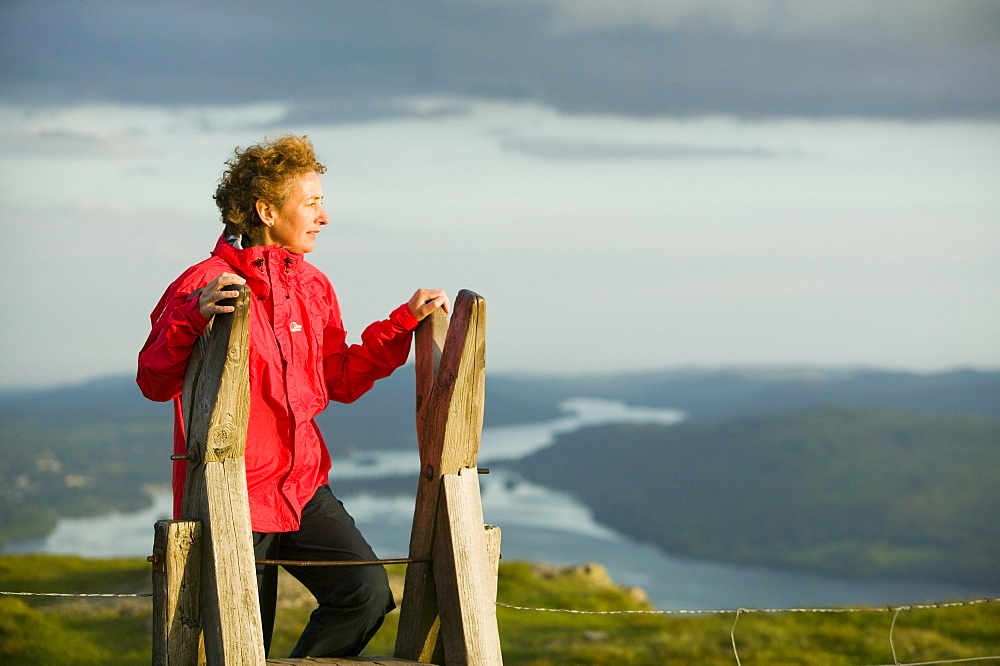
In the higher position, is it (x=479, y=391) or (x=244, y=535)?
(x=479, y=391)

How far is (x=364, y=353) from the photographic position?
492 cm

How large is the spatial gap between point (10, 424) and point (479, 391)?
459 feet

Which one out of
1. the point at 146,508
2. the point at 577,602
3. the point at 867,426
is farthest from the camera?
the point at 867,426

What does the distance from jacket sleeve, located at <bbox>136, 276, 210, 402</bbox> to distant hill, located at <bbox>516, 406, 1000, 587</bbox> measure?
104m

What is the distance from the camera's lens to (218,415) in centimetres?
406

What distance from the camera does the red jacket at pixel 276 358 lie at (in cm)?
423

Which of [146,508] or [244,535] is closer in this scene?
[244,535]

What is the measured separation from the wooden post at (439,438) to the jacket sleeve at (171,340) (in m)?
1.10

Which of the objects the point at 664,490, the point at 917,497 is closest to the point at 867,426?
the point at 917,497

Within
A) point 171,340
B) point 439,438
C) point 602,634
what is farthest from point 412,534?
point 602,634

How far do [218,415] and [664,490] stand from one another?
124 m

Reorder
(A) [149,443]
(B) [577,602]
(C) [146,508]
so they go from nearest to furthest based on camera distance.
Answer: (B) [577,602]
(C) [146,508]
(A) [149,443]

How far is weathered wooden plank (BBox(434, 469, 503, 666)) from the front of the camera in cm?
445

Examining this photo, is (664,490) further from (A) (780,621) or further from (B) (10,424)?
(A) (780,621)
